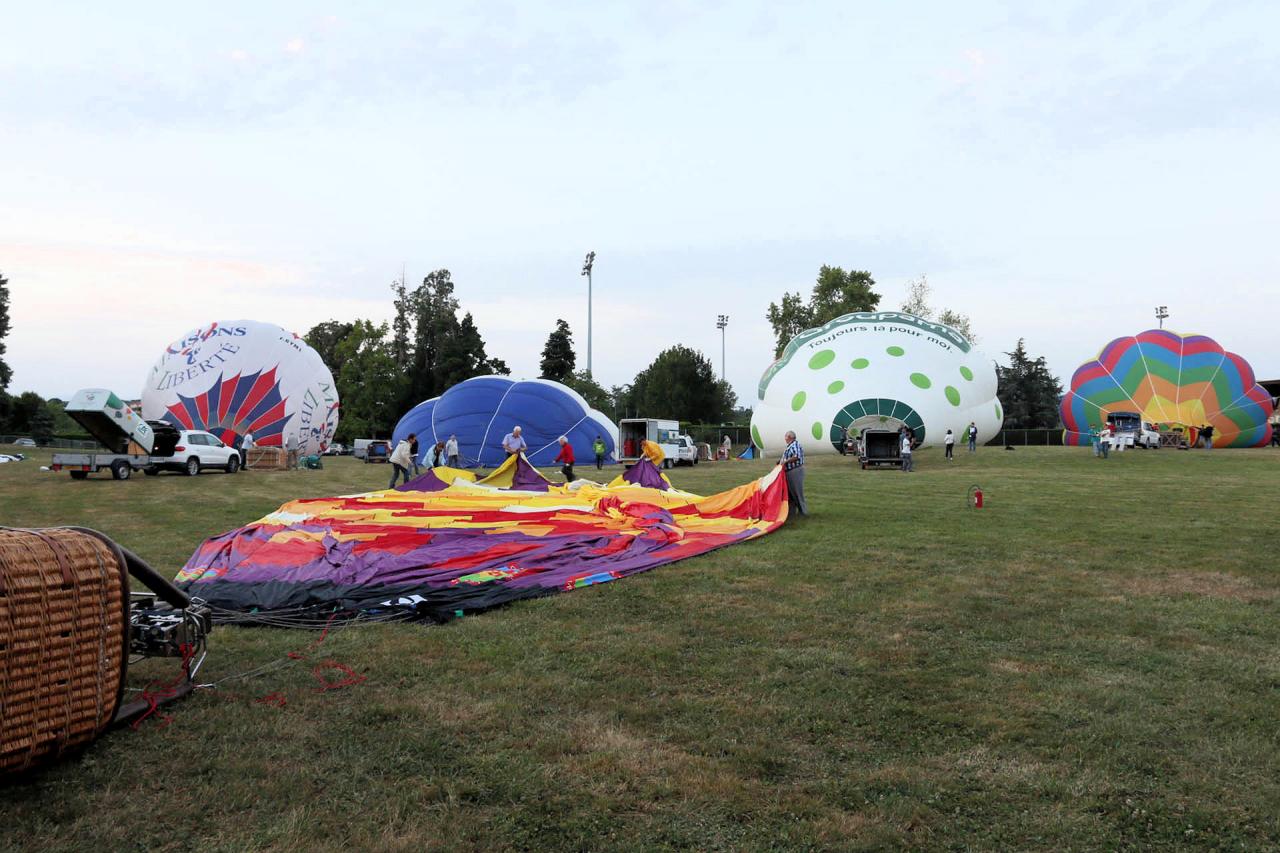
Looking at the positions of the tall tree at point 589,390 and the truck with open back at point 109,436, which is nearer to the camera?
the truck with open back at point 109,436

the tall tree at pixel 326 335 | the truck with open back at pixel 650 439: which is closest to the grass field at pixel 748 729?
the truck with open back at pixel 650 439

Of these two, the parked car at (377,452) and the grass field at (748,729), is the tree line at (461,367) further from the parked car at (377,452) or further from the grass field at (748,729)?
the grass field at (748,729)

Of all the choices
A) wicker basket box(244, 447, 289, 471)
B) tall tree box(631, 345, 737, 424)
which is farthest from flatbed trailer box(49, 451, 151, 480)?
tall tree box(631, 345, 737, 424)

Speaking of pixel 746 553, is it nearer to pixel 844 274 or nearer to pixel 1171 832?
pixel 1171 832

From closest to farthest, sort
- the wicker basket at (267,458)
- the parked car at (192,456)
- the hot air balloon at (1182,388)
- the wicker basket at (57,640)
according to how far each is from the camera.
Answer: the wicker basket at (57,640) → the parked car at (192,456) → the wicker basket at (267,458) → the hot air balloon at (1182,388)

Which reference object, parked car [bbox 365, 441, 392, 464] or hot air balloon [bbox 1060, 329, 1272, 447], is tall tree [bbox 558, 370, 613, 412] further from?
hot air balloon [bbox 1060, 329, 1272, 447]

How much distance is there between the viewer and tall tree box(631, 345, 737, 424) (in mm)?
68625

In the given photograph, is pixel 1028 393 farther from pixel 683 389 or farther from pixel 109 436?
pixel 109 436

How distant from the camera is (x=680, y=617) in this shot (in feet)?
18.7

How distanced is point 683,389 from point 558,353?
11.2 meters

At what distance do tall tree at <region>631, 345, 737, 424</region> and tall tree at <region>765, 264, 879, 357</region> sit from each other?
9.44 m

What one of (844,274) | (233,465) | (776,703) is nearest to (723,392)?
(844,274)

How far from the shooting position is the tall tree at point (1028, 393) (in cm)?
6034

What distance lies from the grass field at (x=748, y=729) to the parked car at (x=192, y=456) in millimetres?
20123
